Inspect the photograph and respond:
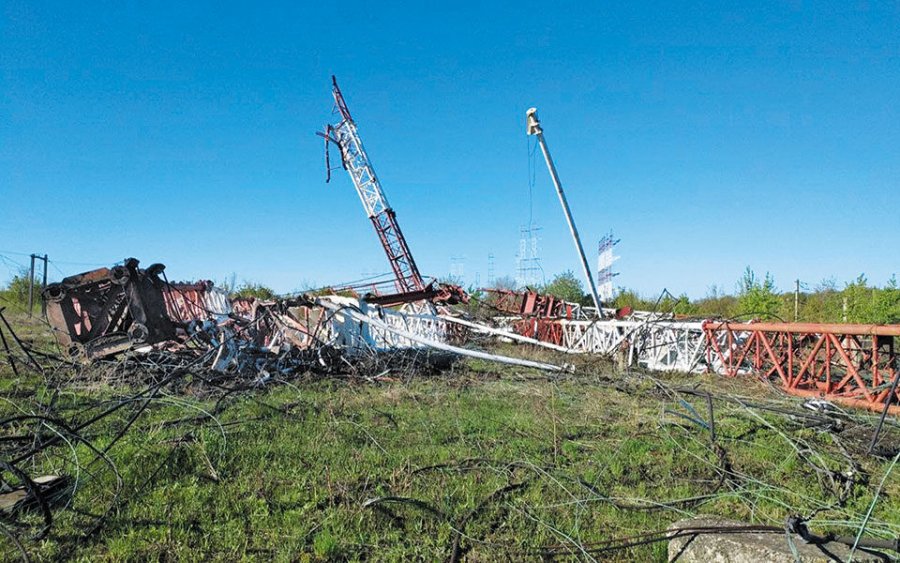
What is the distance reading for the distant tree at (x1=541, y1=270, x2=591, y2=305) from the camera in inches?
1009

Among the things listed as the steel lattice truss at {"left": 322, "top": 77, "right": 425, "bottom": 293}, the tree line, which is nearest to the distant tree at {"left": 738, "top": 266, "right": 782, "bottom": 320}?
the tree line

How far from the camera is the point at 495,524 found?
320 cm

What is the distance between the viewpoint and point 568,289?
2594 centimetres

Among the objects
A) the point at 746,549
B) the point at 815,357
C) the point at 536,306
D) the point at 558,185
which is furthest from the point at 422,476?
the point at 536,306

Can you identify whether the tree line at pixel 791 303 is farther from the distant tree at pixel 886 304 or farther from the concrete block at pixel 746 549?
the concrete block at pixel 746 549

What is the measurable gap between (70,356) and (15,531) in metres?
6.48

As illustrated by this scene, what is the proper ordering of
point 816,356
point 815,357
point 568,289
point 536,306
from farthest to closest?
point 568,289 → point 536,306 → point 816,356 → point 815,357

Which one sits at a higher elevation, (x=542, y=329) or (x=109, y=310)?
(x=109, y=310)

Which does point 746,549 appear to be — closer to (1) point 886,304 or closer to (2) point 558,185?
(2) point 558,185

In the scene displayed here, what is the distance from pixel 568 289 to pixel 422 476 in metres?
23.1

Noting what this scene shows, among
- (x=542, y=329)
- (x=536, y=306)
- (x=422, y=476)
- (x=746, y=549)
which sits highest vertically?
(x=536, y=306)

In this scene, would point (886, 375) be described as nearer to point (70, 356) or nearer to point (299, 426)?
point (299, 426)

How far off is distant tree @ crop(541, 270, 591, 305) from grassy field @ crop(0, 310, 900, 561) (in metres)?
19.3

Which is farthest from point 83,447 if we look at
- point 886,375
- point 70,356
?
point 886,375
